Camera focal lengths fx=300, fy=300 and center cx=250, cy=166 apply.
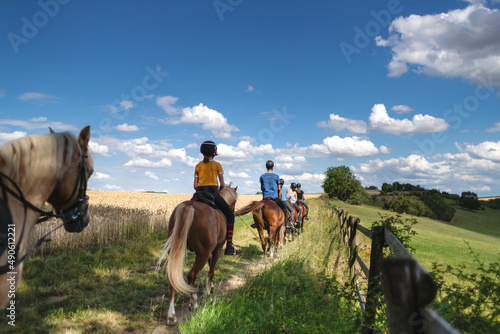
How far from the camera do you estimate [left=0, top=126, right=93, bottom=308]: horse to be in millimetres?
2643

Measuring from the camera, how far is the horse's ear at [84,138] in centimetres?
334

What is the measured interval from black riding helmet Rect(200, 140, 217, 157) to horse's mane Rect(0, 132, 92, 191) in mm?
3180

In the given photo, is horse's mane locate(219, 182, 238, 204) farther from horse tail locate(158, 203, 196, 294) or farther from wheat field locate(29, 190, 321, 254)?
wheat field locate(29, 190, 321, 254)

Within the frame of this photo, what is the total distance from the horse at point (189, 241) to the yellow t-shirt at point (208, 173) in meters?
0.61

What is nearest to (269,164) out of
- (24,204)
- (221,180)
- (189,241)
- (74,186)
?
(221,180)

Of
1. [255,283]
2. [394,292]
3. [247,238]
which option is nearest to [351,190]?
[247,238]

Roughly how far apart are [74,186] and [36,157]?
1.64 feet

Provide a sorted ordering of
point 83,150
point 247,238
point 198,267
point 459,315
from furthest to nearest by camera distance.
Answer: point 247,238, point 198,267, point 83,150, point 459,315

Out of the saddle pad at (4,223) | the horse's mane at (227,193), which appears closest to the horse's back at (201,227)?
the horse's mane at (227,193)

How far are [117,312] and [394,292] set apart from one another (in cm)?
563

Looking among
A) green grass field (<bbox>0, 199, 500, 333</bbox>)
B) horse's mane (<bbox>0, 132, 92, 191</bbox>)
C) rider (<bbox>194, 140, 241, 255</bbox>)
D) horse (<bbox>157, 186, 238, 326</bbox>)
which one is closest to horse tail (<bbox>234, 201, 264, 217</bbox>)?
green grass field (<bbox>0, 199, 500, 333</bbox>)

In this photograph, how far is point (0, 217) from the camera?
8.44 ft

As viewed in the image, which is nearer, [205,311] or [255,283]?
[205,311]

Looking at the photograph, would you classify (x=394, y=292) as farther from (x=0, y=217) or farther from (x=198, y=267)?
(x=198, y=267)
